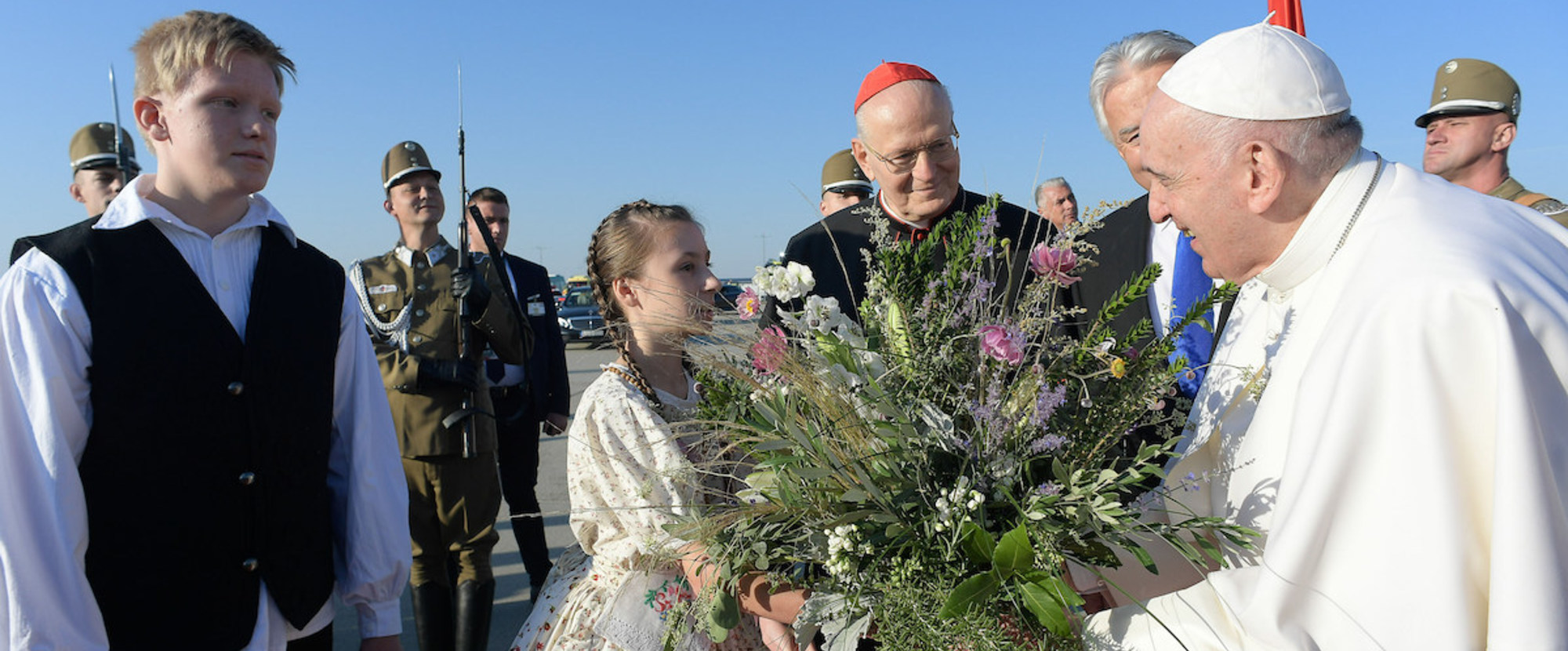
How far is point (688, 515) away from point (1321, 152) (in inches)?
55.4

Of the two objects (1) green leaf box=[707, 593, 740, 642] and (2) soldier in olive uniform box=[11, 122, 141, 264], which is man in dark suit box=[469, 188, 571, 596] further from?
(1) green leaf box=[707, 593, 740, 642]

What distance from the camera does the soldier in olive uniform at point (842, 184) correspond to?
673 cm

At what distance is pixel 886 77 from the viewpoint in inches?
122

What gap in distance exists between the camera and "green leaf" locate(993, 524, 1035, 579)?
1.44 meters

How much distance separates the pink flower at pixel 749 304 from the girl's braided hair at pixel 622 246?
60 centimetres

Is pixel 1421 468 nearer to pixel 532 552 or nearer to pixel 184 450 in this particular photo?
pixel 184 450

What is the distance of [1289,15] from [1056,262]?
1.83 metres

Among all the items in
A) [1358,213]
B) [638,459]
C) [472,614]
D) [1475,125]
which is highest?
[1475,125]

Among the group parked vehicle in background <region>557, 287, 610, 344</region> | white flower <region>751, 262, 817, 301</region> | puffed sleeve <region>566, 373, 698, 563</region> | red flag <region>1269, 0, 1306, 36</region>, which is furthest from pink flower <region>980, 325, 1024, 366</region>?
parked vehicle in background <region>557, 287, 610, 344</region>

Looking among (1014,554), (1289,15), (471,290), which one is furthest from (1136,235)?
(471,290)

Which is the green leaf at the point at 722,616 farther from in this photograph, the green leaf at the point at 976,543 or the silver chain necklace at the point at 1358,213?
the silver chain necklace at the point at 1358,213

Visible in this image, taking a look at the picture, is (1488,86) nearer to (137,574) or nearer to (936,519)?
(936,519)

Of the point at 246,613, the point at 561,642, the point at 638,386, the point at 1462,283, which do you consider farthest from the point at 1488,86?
the point at 246,613

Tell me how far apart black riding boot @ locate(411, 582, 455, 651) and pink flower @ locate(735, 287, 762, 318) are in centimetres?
309
